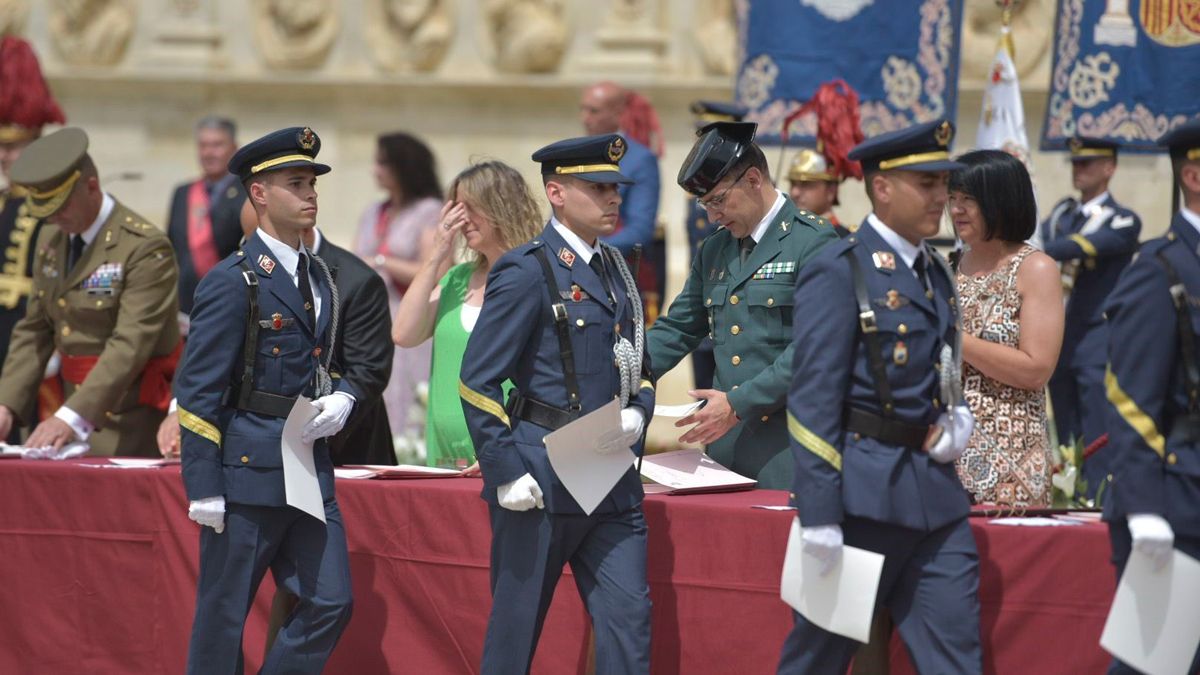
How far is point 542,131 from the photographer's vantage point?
1356 cm

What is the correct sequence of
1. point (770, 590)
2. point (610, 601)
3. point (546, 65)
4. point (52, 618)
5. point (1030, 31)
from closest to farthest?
point (610, 601)
point (770, 590)
point (52, 618)
point (1030, 31)
point (546, 65)

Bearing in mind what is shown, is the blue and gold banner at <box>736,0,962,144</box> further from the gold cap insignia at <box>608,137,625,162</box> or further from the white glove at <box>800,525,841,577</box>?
the white glove at <box>800,525,841,577</box>

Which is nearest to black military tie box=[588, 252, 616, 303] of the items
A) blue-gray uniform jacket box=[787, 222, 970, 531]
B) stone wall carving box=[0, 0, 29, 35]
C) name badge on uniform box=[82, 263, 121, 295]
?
blue-gray uniform jacket box=[787, 222, 970, 531]

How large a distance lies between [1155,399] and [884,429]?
71cm

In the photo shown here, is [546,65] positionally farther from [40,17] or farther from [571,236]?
[571,236]

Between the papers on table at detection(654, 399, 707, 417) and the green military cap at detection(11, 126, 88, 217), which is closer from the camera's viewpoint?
the papers on table at detection(654, 399, 707, 417)

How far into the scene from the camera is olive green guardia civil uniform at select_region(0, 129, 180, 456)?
22.9 feet

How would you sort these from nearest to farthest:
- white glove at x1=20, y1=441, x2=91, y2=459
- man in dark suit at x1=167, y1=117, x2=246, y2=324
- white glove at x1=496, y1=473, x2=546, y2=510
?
1. white glove at x1=496, y1=473, x2=546, y2=510
2. white glove at x1=20, y1=441, x2=91, y2=459
3. man in dark suit at x1=167, y1=117, x2=246, y2=324

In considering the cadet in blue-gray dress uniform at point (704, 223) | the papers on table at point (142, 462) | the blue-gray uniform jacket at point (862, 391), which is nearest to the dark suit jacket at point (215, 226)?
the papers on table at point (142, 462)

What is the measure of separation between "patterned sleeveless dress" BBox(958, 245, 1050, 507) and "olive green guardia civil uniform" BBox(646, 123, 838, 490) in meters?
→ 0.59

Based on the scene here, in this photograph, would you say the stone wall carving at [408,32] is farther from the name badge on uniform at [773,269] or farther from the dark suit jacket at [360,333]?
the name badge on uniform at [773,269]

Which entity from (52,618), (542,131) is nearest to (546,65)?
(542,131)

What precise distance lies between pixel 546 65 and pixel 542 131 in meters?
0.50

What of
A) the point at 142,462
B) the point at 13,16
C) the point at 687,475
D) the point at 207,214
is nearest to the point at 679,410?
the point at 687,475
